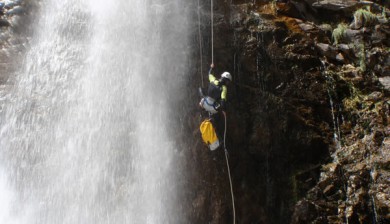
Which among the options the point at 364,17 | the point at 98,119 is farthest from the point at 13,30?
the point at 364,17

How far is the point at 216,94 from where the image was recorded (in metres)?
8.23

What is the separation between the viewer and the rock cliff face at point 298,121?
7945mm

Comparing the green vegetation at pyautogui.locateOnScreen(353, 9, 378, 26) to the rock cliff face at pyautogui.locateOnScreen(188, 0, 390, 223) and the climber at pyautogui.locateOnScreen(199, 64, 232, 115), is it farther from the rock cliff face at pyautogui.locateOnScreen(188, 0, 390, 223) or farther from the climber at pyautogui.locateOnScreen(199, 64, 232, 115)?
the climber at pyautogui.locateOnScreen(199, 64, 232, 115)

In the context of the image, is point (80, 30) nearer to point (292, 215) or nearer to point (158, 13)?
point (158, 13)

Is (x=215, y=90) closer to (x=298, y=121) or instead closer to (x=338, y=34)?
(x=298, y=121)

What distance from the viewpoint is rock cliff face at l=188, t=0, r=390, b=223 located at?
7.95 meters

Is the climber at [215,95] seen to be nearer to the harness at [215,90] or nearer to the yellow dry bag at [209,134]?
the harness at [215,90]

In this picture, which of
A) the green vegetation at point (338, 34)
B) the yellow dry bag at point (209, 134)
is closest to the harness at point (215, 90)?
the yellow dry bag at point (209, 134)

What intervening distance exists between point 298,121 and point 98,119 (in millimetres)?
5192

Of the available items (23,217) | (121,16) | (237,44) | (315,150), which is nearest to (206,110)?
(237,44)

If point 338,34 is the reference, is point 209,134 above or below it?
below

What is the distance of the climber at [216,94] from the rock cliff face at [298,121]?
0.72m

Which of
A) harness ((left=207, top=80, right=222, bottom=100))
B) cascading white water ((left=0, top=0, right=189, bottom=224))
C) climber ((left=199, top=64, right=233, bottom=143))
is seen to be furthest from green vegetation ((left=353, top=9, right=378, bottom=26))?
harness ((left=207, top=80, right=222, bottom=100))

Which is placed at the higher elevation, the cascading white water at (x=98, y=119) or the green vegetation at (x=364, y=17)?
the green vegetation at (x=364, y=17)
